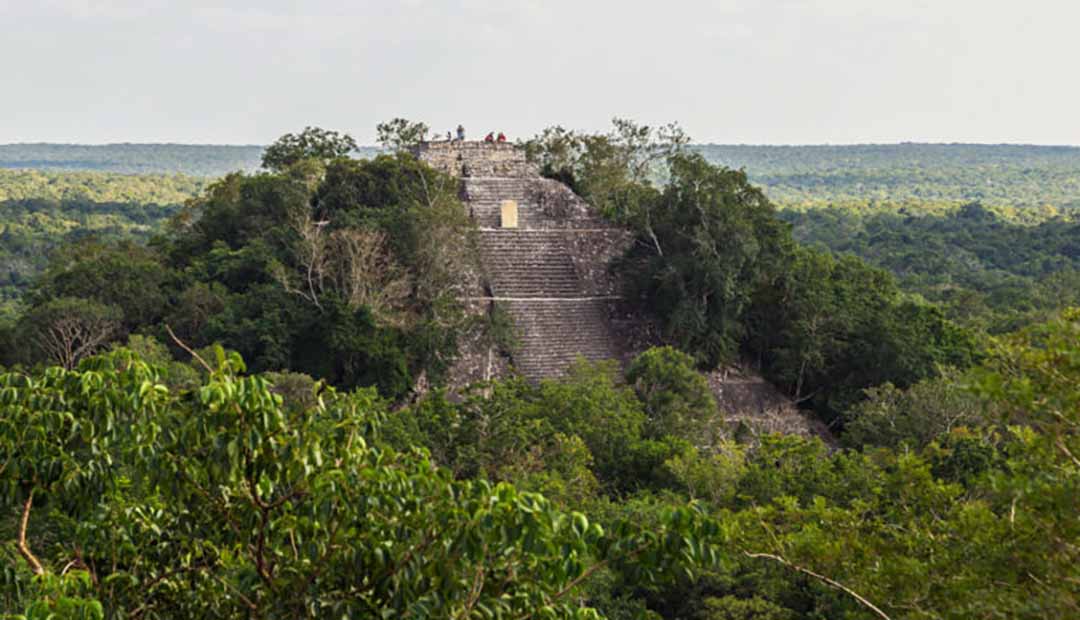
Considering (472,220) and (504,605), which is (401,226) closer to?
(472,220)

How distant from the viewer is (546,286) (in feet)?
67.4

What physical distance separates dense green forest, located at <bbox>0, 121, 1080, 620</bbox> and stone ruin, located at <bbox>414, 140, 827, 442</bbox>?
49cm

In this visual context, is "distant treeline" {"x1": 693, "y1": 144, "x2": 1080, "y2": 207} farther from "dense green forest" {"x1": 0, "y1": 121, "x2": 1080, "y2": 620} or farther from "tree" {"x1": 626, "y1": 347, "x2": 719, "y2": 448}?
"tree" {"x1": 626, "y1": 347, "x2": 719, "y2": 448}

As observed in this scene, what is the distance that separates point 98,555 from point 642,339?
15525mm

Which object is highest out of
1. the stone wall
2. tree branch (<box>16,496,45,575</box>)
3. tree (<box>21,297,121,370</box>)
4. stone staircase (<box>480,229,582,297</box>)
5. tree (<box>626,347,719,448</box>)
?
the stone wall

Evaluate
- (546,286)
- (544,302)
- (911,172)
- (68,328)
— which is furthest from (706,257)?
(911,172)

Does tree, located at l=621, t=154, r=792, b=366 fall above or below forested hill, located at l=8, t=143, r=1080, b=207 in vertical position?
above

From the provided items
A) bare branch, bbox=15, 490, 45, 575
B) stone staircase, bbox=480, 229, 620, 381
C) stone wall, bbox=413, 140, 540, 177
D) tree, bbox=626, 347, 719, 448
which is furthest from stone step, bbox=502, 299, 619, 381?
bare branch, bbox=15, 490, 45, 575

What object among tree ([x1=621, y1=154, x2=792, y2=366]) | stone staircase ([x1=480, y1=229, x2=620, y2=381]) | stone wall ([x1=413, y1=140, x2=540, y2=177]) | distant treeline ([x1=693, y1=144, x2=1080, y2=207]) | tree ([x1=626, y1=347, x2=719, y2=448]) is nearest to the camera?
tree ([x1=626, y1=347, x2=719, y2=448])

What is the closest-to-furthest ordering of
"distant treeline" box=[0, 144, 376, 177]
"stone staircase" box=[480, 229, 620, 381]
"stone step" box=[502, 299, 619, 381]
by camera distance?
"stone step" box=[502, 299, 619, 381] → "stone staircase" box=[480, 229, 620, 381] → "distant treeline" box=[0, 144, 376, 177]

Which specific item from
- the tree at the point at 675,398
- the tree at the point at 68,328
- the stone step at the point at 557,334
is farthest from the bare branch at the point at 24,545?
the stone step at the point at 557,334

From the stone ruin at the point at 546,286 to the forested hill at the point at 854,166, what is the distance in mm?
69694

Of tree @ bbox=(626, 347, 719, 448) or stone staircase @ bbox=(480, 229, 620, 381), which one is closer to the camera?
tree @ bbox=(626, 347, 719, 448)

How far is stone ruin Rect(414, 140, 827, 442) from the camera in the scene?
1880 cm
